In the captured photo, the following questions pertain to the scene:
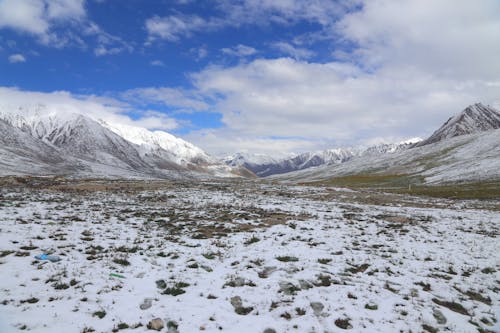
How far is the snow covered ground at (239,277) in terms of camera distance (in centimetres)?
1026

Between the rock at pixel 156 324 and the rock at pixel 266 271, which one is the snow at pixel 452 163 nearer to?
the rock at pixel 266 271

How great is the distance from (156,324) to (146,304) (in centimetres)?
148

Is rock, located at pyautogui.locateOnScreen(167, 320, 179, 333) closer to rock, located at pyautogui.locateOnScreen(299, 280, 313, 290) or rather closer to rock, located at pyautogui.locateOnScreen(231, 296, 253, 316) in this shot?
rock, located at pyautogui.locateOnScreen(231, 296, 253, 316)

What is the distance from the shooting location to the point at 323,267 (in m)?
15.3

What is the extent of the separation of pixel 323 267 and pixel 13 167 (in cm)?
19218

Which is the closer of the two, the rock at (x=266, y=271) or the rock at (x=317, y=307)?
the rock at (x=317, y=307)

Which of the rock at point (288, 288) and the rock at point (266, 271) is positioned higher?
the rock at point (266, 271)

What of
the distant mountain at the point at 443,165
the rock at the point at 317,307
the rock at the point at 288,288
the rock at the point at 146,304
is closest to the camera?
the rock at the point at 146,304

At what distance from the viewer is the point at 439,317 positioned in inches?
432

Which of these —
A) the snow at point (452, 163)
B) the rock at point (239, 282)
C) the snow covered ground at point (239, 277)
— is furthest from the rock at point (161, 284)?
the snow at point (452, 163)

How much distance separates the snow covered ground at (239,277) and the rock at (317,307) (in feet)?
0.12

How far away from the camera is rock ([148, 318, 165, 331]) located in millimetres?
9586

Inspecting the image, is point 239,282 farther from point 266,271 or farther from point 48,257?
point 48,257

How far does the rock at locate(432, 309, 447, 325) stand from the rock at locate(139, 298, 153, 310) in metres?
9.89
